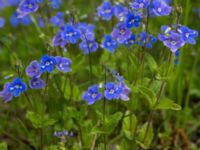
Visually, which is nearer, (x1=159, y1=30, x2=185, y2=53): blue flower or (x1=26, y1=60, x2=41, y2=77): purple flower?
(x1=159, y1=30, x2=185, y2=53): blue flower

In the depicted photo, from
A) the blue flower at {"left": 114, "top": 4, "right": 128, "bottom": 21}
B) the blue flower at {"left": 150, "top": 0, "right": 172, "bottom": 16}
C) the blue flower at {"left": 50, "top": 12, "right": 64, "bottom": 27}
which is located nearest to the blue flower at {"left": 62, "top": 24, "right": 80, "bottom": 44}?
the blue flower at {"left": 114, "top": 4, "right": 128, "bottom": 21}

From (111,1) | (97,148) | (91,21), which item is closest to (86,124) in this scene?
(97,148)

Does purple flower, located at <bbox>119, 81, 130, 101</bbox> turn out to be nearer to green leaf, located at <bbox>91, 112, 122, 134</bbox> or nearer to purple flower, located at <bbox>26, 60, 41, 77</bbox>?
green leaf, located at <bbox>91, 112, 122, 134</bbox>

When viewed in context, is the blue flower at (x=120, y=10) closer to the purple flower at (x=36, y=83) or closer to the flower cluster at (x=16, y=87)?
the purple flower at (x=36, y=83)

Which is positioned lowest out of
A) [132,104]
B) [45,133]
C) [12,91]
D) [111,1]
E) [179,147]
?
[179,147]

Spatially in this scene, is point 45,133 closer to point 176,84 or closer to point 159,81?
point 159,81

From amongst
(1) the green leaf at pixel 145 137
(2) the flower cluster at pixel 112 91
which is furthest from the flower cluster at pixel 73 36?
(1) the green leaf at pixel 145 137

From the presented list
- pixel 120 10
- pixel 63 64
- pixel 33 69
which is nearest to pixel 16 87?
pixel 33 69
